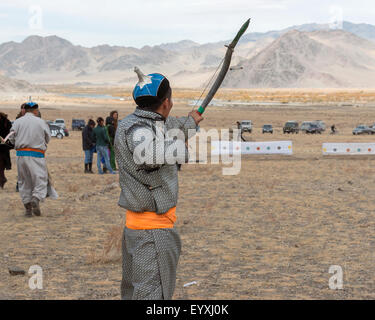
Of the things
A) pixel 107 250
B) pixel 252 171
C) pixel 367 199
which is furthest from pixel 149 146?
pixel 252 171

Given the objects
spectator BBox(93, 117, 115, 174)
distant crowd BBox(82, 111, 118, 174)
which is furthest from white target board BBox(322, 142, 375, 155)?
spectator BBox(93, 117, 115, 174)

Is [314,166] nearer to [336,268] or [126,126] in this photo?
[336,268]

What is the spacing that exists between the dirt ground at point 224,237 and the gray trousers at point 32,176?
0.53 m

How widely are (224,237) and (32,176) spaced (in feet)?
9.85

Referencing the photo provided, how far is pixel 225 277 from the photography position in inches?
271

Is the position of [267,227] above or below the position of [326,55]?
below

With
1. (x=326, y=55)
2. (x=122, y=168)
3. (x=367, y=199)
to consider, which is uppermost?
(x=326, y=55)

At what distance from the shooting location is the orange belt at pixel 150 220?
3555 mm

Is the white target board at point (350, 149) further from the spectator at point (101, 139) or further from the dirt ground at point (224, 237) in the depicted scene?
the spectator at point (101, 139)

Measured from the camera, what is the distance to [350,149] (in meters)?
22.7

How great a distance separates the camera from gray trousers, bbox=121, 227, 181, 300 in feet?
11.6

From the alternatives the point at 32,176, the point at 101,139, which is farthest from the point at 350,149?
the point at 32,176
